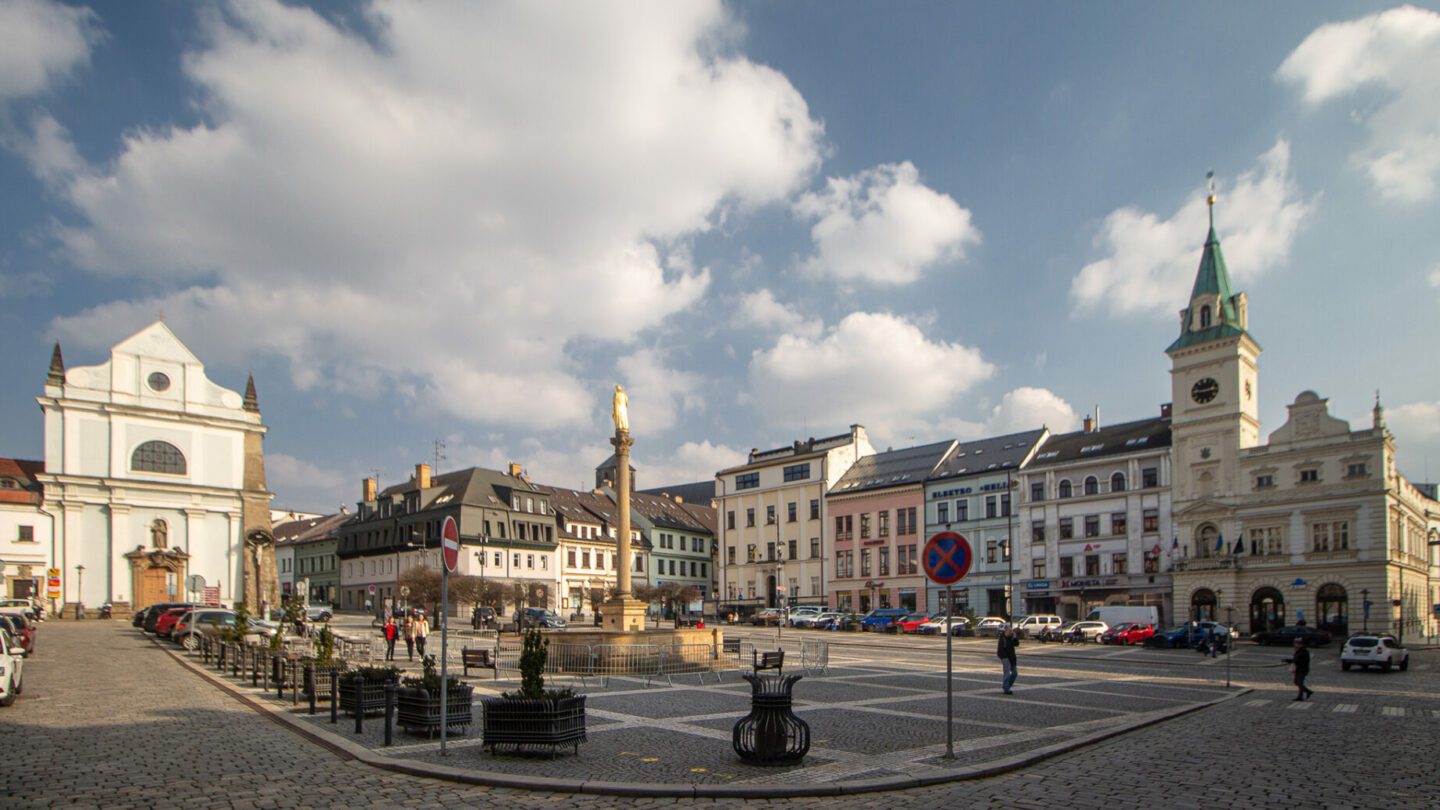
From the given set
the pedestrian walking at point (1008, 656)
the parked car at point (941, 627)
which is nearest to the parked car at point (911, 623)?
Result: the parked car at point (941, 627)

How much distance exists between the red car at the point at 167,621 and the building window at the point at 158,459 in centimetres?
2853

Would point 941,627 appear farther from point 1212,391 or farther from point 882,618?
point 1212,391

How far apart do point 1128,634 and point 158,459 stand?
61.6 m

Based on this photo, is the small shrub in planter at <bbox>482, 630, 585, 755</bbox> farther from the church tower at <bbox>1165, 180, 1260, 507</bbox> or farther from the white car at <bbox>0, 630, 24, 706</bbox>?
the church tower at <bbox>1165, 180, 1260, 507</bbox>

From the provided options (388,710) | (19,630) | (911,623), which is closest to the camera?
(388,710)

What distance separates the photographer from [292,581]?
322 feet

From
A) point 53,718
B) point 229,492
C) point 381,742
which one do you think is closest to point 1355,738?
point 381,742

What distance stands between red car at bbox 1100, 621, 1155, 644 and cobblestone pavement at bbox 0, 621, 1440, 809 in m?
27.3

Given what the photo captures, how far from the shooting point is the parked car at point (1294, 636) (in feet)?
150

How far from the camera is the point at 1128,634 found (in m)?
46.6

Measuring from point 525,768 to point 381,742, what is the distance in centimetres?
311

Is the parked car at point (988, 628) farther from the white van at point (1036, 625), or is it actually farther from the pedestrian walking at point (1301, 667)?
the pedestrian walking at point (1301, 667)

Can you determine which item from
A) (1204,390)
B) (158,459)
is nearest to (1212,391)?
(1204,390)

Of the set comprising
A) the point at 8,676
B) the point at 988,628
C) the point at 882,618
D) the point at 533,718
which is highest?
→ the point at 533,718
